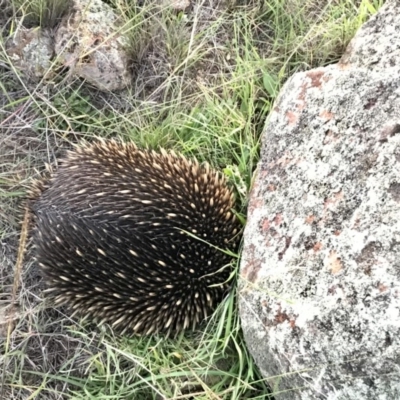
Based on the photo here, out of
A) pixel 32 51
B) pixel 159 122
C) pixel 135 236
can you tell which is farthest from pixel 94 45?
pixel 135 236

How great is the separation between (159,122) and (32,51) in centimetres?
66

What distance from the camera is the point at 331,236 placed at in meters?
1.77

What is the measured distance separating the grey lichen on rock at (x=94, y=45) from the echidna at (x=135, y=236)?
0.40 metres

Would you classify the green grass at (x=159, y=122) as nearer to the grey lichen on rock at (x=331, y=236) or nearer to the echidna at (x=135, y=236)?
the echidna at (x=135, y=236)

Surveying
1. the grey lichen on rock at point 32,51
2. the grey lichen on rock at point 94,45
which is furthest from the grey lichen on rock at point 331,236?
the grey lichen on rock at point 32,51

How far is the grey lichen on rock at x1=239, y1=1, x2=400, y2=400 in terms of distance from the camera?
5.25 feet

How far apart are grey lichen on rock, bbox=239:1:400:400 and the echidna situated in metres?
0.19

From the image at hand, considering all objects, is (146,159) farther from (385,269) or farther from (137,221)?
(385,269)

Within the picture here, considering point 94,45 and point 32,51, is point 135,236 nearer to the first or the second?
point 94,45

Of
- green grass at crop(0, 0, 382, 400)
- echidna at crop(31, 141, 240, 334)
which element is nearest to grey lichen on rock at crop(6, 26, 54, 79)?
green grass at crop(0, 0, 382, 400)

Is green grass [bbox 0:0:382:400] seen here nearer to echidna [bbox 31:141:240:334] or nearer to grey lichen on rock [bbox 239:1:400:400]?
echidna [bbox 31:141:240:334]

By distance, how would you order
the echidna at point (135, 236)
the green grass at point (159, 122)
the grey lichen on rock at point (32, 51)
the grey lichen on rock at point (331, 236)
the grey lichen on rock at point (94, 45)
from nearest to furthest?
1. the grey lichen on rock at point (331, 236)
2. the echidna at point (135, 236)
3. the green grass at point (159, 122)
4. the grey lichen on rock at point (94, 45)
5. the grey lichen on rock at point (32, 51)

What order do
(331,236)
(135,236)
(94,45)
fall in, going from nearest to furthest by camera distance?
(331,236) < (135,236) < (94,45)

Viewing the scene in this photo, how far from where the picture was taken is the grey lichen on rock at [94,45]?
2.55 metres
